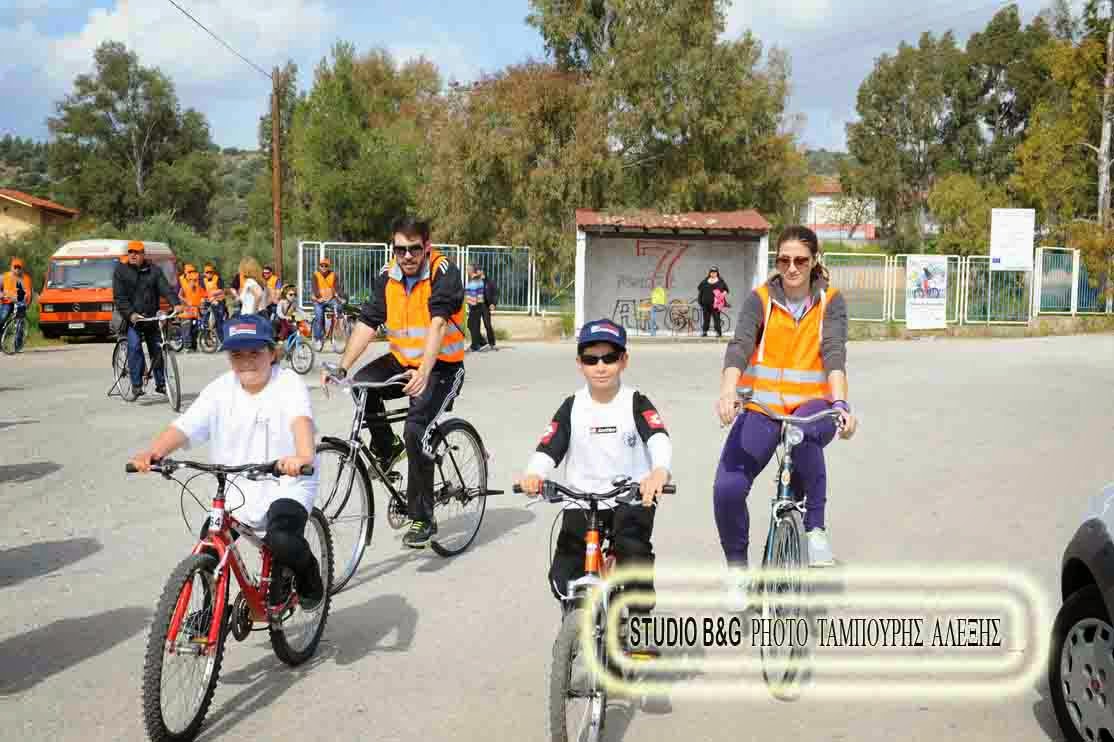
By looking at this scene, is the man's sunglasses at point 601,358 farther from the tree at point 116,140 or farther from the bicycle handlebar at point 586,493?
the tree at point 116,140

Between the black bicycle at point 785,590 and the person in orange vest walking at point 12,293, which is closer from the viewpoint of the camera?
the black bicycle at point 785,590

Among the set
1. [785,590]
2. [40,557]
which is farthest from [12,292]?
[785,590]

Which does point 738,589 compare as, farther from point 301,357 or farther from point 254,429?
point 301,357

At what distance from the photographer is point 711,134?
41.6 m

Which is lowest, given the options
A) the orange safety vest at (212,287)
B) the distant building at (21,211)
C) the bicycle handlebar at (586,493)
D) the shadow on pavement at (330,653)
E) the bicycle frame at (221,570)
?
the shadow on pavement at (330,653)

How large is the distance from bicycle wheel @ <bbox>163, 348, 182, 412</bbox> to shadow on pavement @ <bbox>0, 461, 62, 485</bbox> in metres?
3.57

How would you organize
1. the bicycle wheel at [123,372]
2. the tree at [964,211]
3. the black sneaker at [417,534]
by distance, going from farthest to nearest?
the tree at [964,211] → the bicycle wheel at [123,372] → the black sneaker at [417,534]

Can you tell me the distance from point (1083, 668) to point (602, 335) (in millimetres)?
2058

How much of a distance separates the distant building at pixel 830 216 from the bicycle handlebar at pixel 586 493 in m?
30.1

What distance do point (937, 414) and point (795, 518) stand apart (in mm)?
9592

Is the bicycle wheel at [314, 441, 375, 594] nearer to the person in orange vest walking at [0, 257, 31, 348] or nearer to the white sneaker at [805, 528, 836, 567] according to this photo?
the white sneaker at [805, 528, 836, 567]

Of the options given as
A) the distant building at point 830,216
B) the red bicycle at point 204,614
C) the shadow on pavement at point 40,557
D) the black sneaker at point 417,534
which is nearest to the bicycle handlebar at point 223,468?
the red bicycle at point 204,614

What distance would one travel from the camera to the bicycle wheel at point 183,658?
4012mm

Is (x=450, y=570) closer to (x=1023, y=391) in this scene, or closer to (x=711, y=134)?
(x=1023, y=391)
